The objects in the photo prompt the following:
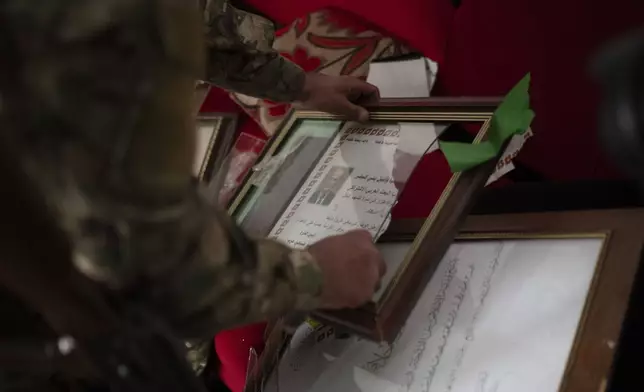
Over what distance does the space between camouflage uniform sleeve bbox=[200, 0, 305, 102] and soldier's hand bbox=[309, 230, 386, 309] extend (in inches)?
12.0

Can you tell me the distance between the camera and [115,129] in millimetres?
357

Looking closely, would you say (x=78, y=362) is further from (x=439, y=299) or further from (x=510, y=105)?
(x=510, y=105)

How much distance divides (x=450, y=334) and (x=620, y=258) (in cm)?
17

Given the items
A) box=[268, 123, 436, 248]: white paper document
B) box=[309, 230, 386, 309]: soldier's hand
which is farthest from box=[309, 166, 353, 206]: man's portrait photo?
box=[309, 230, 386, 309]: soldier's hand

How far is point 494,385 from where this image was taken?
0.60 metres

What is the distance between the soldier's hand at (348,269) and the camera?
1.87 ft

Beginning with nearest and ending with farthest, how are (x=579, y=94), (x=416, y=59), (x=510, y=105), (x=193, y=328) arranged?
(x=193, y=328) → (x=510, y=105) → (x=579, y=94) → (x=416, y=59)

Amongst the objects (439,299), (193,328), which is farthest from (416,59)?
(193,328)

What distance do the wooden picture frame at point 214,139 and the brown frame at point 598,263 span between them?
0.62 metres

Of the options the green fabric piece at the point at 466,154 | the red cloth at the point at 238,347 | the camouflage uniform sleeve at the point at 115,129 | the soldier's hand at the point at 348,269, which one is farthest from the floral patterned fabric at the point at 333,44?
the camouflage uniform sleeve at the point at 115,129

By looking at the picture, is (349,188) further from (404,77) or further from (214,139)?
(214,139)

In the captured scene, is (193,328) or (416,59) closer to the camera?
(193,328)

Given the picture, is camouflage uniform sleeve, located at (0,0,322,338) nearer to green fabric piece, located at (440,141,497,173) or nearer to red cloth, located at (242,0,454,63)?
green fabric piece, located at (440,141,497,173)

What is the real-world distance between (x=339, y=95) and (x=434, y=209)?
250 mm
